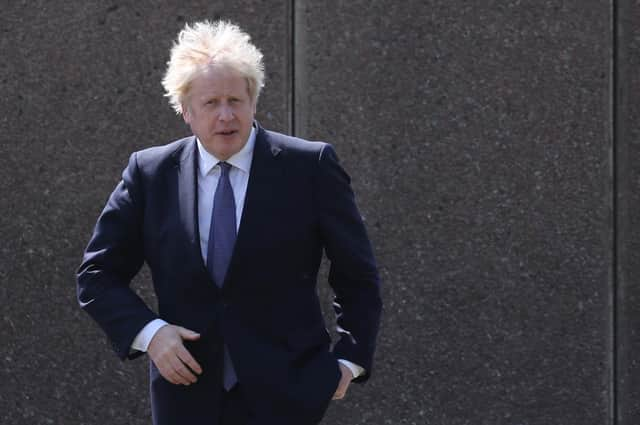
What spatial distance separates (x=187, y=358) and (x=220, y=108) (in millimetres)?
624

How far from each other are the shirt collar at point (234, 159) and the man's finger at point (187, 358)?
474 millimetres

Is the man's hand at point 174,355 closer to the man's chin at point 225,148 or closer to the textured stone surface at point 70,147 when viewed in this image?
the man's chin at point 225,148

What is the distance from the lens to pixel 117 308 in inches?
119

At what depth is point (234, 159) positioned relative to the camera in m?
3.07

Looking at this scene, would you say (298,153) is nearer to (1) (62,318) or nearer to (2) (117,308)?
(2) (117,308)

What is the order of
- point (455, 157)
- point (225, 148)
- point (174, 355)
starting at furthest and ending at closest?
1. point (455, 157)
2. point (225, 148)
3. point (174, 355)

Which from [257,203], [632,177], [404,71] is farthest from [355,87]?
[257,203]

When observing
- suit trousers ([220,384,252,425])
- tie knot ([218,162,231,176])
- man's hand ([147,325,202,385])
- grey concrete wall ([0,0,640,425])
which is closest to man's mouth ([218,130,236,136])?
tie knot ([218,162,231,176])

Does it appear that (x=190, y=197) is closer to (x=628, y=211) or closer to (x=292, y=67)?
(x=292, y=67)

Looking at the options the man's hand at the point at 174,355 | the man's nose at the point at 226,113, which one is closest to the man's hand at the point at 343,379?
the man's hand at the point at 174,355

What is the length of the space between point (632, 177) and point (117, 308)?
2.71 meters

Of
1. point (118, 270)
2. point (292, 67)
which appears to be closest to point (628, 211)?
point (292, 67)

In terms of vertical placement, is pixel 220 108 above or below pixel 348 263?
above

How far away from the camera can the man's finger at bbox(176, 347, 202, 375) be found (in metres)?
2.90
